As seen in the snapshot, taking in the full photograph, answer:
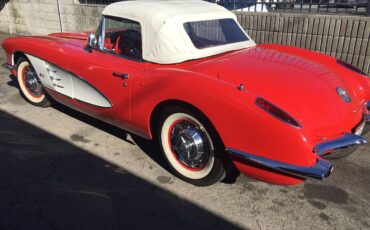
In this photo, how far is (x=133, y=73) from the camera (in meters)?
3.33

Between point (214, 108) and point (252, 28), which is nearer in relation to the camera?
point (214, 108)

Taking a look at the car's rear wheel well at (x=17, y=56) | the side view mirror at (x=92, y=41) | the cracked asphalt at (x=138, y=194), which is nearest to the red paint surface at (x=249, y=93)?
the side view mirror at (x=92, y=41)

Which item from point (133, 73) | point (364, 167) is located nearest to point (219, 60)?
point (133, 73)

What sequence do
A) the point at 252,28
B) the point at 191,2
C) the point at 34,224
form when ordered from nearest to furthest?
the point at 34,224 < the point at 191,2 < the point at 252,28

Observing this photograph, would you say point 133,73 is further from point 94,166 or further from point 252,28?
point 252,28

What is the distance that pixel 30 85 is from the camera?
15.9 ft

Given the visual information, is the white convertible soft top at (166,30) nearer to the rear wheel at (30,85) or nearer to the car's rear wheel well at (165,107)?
the car's rear wheel well at (165,107)

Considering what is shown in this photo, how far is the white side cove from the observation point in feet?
12.4

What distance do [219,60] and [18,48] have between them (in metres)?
3.01

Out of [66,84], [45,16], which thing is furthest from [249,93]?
[45,16]

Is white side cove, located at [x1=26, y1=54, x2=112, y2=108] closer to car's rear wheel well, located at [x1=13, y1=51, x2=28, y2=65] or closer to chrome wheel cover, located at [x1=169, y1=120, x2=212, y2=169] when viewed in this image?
car's rear wheel well, located at [x1=13, y1=51, x2=28, y2=65]

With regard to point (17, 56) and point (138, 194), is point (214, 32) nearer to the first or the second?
point (138, 194)

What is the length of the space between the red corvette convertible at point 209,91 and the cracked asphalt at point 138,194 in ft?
0.93

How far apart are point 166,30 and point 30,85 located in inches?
100
